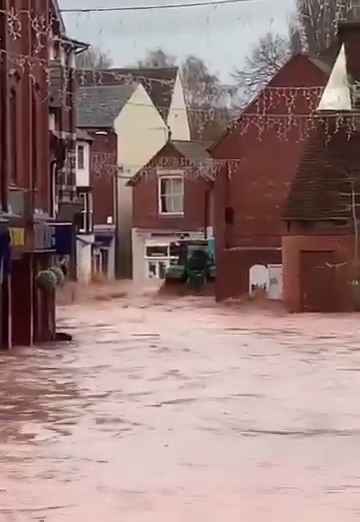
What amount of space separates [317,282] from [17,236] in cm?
1760

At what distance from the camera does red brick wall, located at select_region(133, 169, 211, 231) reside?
213 ft

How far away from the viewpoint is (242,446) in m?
15.5

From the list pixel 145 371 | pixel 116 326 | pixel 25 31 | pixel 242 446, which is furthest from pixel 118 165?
pixel 242 446

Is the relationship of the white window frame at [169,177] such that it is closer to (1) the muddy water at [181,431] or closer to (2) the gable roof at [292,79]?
(2) the gable roof at [292,79]

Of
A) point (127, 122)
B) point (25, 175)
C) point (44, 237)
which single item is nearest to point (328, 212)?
point (44, 237)

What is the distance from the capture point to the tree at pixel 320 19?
42.2 m

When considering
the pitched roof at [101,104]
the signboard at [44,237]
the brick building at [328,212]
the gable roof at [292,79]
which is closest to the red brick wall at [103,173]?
the pitched roof at [101,104]

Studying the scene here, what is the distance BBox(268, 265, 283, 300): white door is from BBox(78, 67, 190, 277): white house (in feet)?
63.4

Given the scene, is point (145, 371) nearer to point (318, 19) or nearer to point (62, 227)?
point (62, 227)

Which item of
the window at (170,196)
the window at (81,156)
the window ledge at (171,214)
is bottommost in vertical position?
the window ledge at (171,214)

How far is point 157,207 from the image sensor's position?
65.8 m

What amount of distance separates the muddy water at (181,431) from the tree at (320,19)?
13124mm

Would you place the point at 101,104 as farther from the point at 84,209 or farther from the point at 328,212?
the point at 328,212

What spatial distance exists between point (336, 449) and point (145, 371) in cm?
1043
